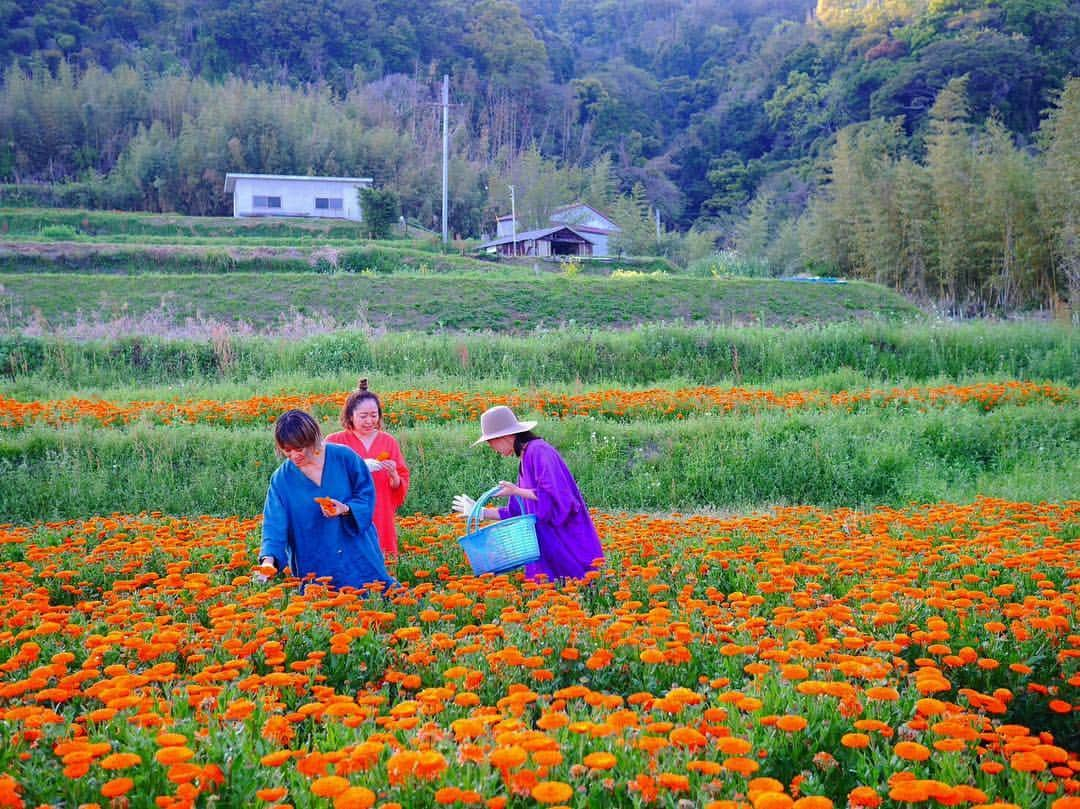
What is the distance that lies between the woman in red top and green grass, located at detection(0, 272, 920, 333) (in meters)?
19.4

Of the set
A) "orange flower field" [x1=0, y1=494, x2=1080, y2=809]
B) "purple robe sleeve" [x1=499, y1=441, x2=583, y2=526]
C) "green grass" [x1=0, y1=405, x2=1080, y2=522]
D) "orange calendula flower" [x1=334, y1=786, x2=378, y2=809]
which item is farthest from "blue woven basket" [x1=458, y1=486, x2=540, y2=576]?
"green grass" [x1=0, y1=405, x2=1080, y2=522]

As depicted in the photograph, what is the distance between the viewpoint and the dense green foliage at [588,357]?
17.0 meters

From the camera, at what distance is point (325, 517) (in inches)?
218

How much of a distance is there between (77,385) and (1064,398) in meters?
15.4

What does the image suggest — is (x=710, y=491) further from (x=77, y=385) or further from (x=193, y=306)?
(x=193, y=306)

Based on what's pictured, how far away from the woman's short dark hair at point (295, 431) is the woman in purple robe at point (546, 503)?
1003 mm

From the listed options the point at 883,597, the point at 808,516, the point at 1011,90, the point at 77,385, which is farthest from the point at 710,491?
the point at 1011,90

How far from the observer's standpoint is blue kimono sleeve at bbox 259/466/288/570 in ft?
17.5

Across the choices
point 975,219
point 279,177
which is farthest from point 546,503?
point 279,177

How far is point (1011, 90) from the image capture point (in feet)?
213

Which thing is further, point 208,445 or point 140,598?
point 208,445

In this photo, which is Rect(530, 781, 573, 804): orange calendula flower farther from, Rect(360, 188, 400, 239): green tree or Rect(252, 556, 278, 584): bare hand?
Rect(360, 188, 400, 239): green tree

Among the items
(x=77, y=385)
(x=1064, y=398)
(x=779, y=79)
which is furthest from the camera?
(x=779, y=79)

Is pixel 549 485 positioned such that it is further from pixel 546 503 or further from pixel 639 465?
pixel 639 465
